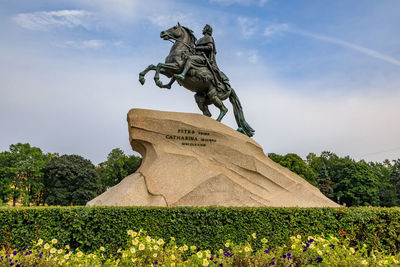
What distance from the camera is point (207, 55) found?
12133mm

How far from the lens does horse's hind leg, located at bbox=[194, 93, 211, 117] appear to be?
12477 mm

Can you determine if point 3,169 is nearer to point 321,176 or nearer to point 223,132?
point 223,132

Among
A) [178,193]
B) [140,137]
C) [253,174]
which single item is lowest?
[178,193]

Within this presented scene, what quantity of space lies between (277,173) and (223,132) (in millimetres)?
2222

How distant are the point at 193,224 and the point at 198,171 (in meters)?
2.74

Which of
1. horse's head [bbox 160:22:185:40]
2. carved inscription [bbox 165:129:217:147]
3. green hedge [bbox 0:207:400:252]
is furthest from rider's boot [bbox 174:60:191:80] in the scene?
green hedge [bbox 0:207:400:252]

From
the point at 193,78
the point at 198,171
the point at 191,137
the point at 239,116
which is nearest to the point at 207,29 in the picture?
the point at 193,78

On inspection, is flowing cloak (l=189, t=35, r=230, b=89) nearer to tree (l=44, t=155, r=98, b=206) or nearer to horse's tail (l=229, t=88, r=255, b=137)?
horse's tail (l=229, t=88, r=255, b=137)

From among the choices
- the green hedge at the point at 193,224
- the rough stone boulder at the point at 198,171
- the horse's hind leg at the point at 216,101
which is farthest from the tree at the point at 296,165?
the green hedge at the point at 193,224

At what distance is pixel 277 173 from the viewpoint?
996 cm

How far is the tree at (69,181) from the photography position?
3052cm

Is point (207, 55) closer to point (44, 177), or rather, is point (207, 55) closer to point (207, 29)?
point (207, 29)

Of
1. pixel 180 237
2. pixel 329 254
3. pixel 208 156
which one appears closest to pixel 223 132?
pixel 208 156

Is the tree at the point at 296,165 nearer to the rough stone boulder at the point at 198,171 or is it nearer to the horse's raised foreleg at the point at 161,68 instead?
the rough stone boulder at the point at 198,171
